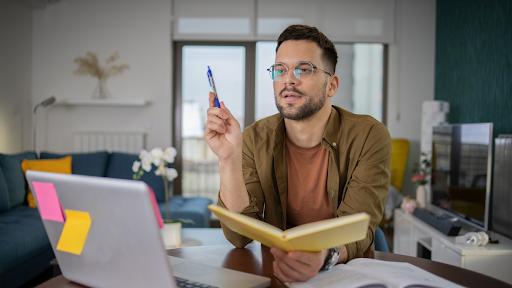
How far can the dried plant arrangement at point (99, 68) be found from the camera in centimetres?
436

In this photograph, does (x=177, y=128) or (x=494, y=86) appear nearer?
(x=494, y=86)

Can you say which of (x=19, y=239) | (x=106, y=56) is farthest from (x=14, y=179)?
(x=106, y=56)

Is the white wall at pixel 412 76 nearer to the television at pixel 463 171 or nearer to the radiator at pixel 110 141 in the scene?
the television at pixel 463 171

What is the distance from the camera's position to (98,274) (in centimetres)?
60

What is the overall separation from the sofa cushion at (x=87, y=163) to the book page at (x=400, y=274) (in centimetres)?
316

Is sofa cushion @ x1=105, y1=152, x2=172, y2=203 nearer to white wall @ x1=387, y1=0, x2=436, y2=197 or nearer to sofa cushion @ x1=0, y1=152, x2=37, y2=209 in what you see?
sofa cushion @ x1=0, y1=152, x2=37, y2=209

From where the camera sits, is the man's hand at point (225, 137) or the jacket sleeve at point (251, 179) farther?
the jacket sleeve at point (251, 179)

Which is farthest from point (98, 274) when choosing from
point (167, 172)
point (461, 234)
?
point (461, 234)

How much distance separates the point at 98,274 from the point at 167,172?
4.97ft

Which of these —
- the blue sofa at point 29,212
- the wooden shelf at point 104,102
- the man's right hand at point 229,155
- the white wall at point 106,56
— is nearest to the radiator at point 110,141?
the white wall at point 106,56

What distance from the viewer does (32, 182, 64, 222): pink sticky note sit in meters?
0.58

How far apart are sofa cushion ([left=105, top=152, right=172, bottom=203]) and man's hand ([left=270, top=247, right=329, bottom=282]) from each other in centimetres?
291

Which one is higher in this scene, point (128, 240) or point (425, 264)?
point (128, 240)

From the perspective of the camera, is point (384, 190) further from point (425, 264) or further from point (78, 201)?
point (78, 201)
